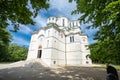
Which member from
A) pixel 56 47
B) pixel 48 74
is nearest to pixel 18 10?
pixel 48 74

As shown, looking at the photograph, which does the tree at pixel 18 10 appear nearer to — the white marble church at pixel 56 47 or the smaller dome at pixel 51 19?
the white marble church at pixel 56 47

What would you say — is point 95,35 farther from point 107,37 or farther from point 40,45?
point 40,45

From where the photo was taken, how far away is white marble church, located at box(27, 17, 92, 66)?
2748 cm

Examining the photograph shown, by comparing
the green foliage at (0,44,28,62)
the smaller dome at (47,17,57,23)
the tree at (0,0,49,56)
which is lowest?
the green foliage at (0,44,28,62)

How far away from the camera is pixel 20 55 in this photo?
42.2 meters

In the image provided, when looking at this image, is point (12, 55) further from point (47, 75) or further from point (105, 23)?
point (105, 23)

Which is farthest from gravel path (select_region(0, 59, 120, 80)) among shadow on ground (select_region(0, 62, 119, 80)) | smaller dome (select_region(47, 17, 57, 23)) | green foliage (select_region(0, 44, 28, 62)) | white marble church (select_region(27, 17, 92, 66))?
smaller dome (select_region(47, 17, 57, 23))

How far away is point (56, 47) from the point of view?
2928 centimetres

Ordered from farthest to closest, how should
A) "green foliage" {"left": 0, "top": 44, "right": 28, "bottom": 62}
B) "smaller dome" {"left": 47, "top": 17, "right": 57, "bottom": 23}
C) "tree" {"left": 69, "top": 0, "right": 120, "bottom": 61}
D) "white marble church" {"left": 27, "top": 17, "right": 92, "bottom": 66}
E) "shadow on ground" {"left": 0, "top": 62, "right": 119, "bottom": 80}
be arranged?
1. "smaller dome" {"left": 47, "top": 17, "right": 57, "bottom": 23}
2. "green foliage" {"left": 0, "top": 44, "right": 28, "bottom": 62}
3. "white marble church" {"left": 27, "top": 17, "right": 92, "bottom": 66}
4. "shadow on ground" {"left": 0, "top": 62, "right": 119, "bottom": 80}
5. "tree" {"left": 69, "top": 0, "right": 120, "bottom": 61}

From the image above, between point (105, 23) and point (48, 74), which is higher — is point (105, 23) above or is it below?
above

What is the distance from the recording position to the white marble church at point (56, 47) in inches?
1082

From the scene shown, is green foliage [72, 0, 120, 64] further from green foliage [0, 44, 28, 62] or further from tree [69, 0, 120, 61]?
green foliage [0, 44, 28, 62]

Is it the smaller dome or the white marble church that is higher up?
the smaller dome

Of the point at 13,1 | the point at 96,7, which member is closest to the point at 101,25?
the point at 96,7
